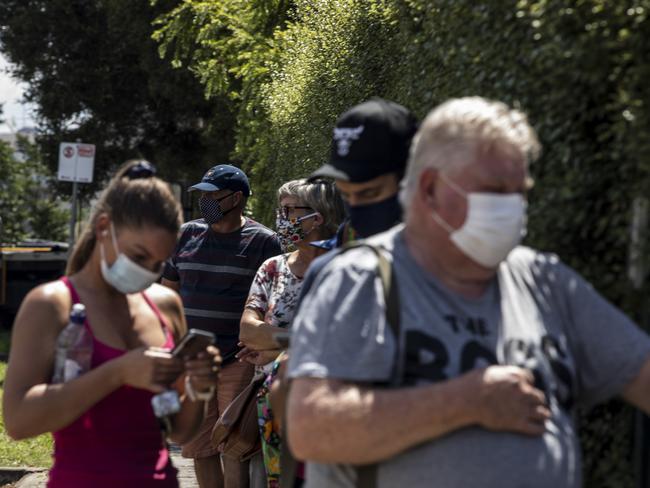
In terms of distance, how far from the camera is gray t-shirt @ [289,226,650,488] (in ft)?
8.16

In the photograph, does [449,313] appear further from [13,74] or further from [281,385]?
[13,74]

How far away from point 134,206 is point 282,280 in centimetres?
239

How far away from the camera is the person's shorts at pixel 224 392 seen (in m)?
6.87

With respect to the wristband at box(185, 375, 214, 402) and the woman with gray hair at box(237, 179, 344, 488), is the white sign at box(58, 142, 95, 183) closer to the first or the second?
the woman with gray hair at box(237, 179, 344, 488)

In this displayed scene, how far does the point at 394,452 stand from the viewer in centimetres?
247

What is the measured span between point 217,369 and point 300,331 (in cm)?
98

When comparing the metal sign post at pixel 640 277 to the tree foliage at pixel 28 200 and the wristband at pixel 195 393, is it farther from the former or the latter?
the tree foliage at pixel 28 200

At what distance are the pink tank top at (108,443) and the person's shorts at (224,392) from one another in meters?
3.35

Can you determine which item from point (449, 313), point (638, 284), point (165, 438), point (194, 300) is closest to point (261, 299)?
point (194, 300)

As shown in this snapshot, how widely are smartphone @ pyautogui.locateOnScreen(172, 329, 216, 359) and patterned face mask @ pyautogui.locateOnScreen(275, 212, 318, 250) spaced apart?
2229 mm

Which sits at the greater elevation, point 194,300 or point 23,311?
point 23,311

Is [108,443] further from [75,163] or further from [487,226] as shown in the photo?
[75,163]

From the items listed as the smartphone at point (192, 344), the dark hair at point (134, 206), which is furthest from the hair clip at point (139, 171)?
the smartphone at point (192, 344)

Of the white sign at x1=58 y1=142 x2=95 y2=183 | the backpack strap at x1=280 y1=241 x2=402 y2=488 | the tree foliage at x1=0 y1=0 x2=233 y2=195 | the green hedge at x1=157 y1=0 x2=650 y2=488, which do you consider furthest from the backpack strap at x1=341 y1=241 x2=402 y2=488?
the tree foliage at x1=0 y1=0 x2=233 y2=195
